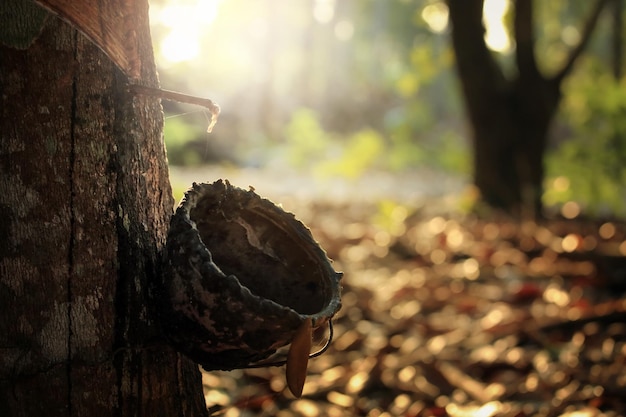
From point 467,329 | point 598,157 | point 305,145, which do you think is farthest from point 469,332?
point 305,145

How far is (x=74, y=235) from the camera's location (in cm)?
151

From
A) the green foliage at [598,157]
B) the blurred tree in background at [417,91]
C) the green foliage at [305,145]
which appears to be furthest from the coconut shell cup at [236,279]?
the green foliage at [305,145]

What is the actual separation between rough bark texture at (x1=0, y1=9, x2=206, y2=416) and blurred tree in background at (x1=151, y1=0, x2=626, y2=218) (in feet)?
11.1

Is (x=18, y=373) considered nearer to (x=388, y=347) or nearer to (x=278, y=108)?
(x=388, y=347)

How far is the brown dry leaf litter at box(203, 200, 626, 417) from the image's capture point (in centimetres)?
278

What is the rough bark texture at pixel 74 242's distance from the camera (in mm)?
1459

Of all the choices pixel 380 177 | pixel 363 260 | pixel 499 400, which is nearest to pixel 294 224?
pixel 499 400

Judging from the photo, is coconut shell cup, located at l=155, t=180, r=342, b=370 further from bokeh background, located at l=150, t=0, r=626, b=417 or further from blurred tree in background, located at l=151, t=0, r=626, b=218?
blurred tree in background, located at l=151, t=0, r=626, b=218

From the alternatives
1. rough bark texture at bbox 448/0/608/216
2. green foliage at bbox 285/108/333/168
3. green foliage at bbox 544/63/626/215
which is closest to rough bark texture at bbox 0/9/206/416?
green foliage at bbox 544/63/626/215

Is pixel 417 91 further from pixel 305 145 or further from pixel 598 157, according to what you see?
pixel 598 157

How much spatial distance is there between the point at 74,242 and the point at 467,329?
9.14ft

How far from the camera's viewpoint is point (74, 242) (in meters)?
1.51

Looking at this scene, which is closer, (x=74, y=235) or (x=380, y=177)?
(x=74, y=235)

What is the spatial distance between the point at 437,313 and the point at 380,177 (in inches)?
418
